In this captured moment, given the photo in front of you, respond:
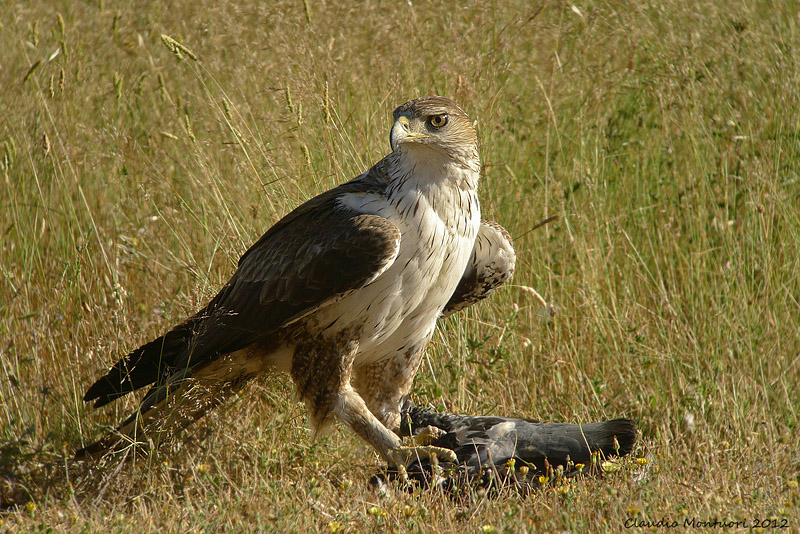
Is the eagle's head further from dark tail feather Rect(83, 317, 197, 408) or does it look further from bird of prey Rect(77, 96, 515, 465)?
dark tail feather Rect(83, 317, 197, 408)

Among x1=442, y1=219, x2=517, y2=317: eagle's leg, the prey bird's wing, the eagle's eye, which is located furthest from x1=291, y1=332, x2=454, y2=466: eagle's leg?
the eagle's eye

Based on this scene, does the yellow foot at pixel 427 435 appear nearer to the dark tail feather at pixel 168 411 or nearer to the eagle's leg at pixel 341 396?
the eagle's leg at pixel 341 396

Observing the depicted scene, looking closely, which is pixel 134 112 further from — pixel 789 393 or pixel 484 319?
pixel 789 393

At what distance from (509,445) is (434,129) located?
1.43m

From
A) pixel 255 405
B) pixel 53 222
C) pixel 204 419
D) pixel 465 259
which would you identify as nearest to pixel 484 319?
pixel 465 259

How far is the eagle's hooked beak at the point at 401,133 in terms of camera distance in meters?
3.38

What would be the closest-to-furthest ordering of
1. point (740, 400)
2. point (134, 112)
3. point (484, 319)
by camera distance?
point (740, 400)
point (484, 319)
point (134, 112)

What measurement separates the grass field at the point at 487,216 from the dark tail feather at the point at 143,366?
7.5 inches

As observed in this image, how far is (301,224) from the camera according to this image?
12.4 feet

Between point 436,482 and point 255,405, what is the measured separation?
1256mm

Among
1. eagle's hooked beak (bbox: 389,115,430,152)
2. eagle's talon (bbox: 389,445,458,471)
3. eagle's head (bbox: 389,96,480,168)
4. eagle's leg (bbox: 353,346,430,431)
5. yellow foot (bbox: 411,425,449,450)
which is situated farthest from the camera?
eagle's leg (bbox: 353,346,430,431)

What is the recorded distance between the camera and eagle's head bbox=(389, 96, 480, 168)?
11.4 ft

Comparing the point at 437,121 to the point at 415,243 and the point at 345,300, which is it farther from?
the point at 345,300

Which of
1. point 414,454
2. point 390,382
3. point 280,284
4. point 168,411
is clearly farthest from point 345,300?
point 168,411
